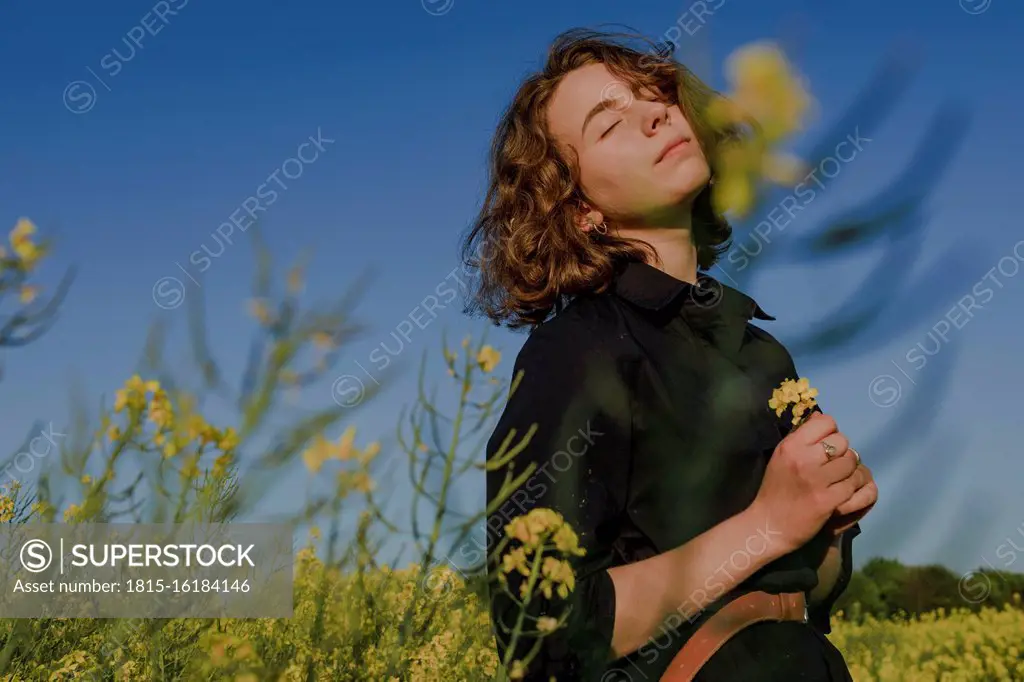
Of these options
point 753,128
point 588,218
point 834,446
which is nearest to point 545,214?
point 588,218

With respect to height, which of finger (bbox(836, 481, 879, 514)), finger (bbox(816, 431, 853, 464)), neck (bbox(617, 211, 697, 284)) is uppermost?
neck (bbox(617, 211, 697, 284))

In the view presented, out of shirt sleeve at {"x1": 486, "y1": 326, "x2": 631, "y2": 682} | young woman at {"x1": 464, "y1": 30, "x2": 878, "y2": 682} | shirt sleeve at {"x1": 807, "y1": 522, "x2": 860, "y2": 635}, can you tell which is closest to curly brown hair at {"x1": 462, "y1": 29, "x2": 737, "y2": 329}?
young woman at {"x1": 464, "y1": 30, "x2": 878, "y2": 682}

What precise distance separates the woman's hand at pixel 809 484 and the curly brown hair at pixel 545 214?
44 cm

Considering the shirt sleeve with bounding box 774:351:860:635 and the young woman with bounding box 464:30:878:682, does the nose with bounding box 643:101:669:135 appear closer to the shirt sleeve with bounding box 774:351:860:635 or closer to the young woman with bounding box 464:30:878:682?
the young woman with bounding box 464:30:878:682

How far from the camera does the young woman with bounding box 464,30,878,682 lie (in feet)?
4.37

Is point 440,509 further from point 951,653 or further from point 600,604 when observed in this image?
point 951,653

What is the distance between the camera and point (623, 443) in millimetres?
1467

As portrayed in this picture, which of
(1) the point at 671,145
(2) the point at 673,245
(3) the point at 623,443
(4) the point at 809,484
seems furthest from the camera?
(2) the point at 673,245

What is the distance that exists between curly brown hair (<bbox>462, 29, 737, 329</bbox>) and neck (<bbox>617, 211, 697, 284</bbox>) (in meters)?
0.02

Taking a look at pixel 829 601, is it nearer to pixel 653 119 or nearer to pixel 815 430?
pixel 815 430

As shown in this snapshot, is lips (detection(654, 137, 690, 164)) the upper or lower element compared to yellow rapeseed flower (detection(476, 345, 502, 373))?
upper

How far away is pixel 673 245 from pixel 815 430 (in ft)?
1.85

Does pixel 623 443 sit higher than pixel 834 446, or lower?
higher

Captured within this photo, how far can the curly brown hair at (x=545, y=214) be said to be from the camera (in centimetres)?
186
